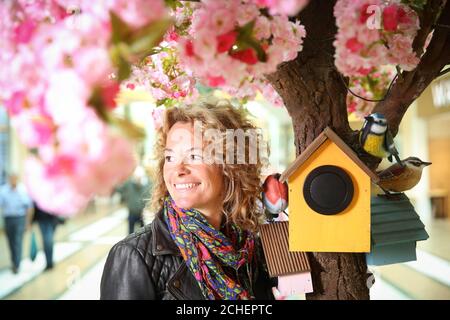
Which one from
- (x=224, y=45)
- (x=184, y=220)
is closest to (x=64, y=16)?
(x=224, y=45)

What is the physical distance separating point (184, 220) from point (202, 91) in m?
0.79

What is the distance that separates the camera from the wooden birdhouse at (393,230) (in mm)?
1202

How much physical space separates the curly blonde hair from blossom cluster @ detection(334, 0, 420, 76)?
1.83 ft

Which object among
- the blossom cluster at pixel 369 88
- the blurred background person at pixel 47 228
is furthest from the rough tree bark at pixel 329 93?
the blurred background person at pixel 47 228

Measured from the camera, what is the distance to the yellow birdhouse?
1139mm

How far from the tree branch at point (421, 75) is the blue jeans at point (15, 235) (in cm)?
488

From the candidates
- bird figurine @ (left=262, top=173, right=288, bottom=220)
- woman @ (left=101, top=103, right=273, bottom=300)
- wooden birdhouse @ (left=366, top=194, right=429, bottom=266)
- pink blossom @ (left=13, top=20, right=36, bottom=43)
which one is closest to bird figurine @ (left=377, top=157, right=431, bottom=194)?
wooden birdhouse @ (left=366, top=194, right=429, bottom=266)

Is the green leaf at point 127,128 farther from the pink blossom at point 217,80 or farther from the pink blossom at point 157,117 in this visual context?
the pink blossom at point 157,117

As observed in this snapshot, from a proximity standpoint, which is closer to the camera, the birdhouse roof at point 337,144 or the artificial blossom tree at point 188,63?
the artificial blossom tree at point 188,63

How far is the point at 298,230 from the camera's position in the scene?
3.87ft

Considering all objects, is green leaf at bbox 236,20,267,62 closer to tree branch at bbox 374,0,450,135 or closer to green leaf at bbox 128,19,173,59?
green leaf at bbox 128,19,173,59

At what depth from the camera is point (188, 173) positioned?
1.24m
